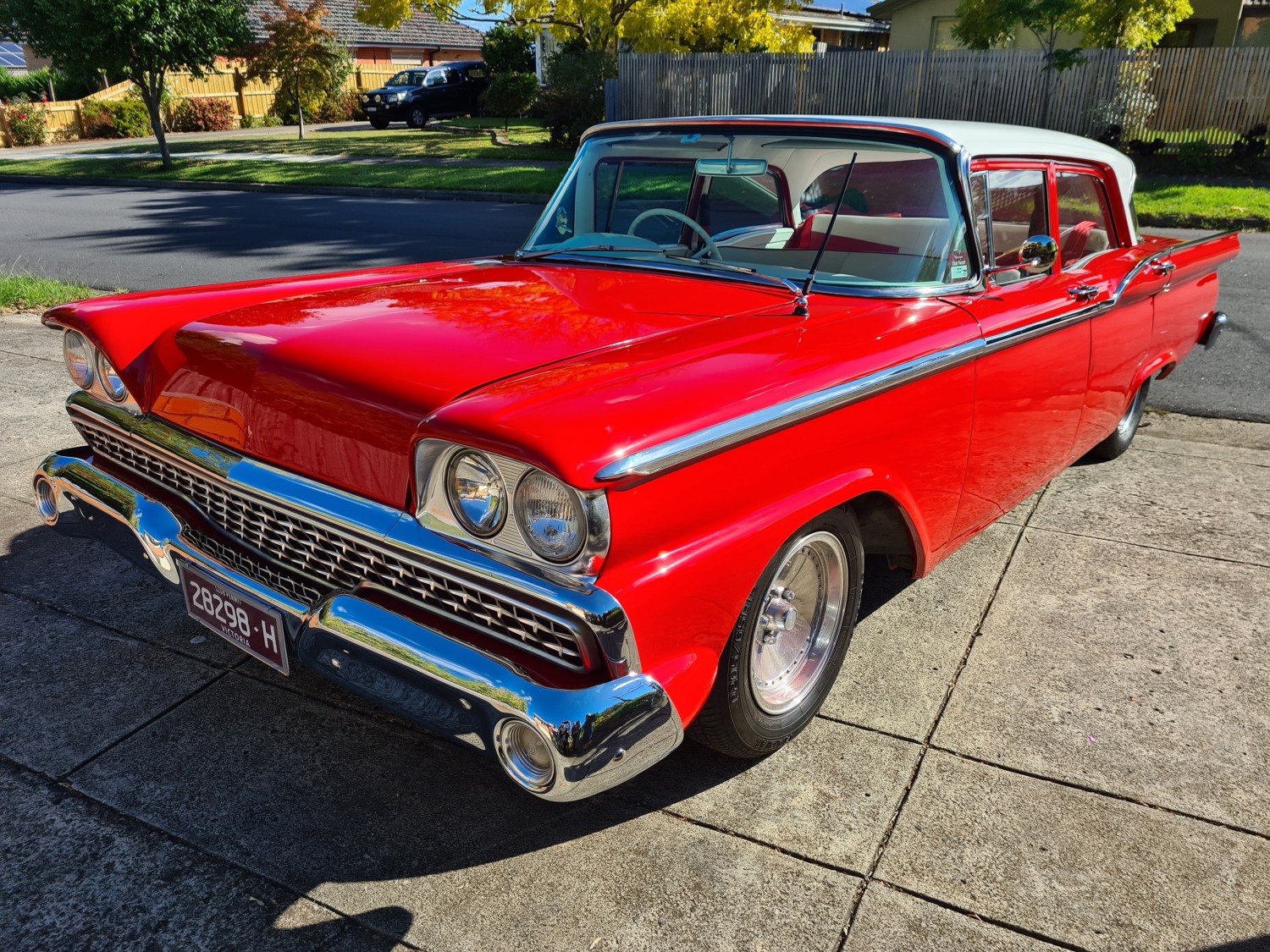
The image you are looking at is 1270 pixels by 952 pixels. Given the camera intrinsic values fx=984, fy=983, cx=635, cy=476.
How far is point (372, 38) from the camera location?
42.4m

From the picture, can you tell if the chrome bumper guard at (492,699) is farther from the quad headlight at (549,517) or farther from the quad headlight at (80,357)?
the quad headlight at (80,357)

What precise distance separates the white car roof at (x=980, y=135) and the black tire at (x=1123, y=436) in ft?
4.12

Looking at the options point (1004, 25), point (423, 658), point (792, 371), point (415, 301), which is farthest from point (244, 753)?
point (1004, 25)

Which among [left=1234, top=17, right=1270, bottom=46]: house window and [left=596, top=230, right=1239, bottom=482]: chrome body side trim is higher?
[left=1234, top=17, right=1270, bottom=46]: house window

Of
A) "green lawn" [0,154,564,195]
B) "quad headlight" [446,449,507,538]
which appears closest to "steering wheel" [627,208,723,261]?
"quad headlight" [446,449,507,538]

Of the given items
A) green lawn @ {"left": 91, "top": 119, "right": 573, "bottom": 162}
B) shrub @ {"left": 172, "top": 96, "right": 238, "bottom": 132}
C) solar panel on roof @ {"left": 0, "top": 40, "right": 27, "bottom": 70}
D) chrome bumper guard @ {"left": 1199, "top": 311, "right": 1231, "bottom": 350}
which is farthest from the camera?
solar panel on roof @ {"left": 0, "top": 40, "right": 27, "bottom": 70}

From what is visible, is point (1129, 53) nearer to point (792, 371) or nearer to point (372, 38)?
point (792, 371)

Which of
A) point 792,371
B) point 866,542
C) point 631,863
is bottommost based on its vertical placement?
point 631,863

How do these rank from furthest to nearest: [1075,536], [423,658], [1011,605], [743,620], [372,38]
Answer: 1. [372,38]
2. [1075,536]
3. [1011,605]
4. [743,620]
5. [423,658]

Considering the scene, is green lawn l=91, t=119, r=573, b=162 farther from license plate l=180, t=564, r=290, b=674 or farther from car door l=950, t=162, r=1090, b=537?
license plate l=180, t=564, r=290, b=674

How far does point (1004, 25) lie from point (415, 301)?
15295 millimetres

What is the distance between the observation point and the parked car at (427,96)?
90.3ft

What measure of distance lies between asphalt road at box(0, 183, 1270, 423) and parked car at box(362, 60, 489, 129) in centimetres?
1253

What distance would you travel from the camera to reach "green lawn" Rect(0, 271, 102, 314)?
25.0ft
